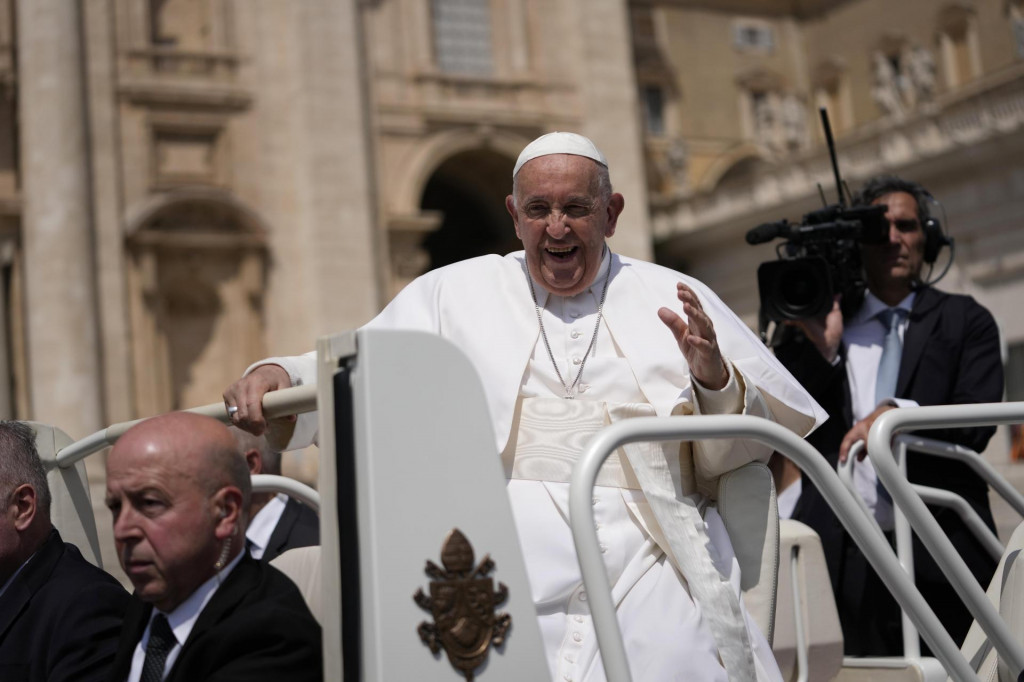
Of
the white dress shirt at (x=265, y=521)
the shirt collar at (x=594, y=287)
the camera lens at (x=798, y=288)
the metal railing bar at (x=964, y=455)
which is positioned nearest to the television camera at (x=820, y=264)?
the camera lens at (x=798, y=288)

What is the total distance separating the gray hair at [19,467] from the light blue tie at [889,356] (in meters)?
3.02

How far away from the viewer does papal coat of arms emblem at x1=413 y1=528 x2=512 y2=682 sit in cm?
230

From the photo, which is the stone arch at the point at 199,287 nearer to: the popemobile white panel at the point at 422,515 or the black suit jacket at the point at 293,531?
the black suit jacket at the point at 293,531

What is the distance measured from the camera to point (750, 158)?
32.7 meters

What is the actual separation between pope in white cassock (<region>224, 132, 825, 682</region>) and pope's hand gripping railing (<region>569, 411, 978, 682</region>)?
41 centimetres

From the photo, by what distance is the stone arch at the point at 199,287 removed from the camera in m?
23.8

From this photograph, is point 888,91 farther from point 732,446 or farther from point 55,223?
point 732,446

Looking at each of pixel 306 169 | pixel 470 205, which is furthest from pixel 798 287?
pixel 470 205

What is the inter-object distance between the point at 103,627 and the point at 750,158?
30846 mm

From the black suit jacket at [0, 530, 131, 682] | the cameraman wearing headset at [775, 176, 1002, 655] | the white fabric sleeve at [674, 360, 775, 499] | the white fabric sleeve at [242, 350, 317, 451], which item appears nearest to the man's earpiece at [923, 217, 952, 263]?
the cameraman wearing headset at [775, 176, 1002, 655]

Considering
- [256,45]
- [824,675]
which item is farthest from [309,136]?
[824,675]

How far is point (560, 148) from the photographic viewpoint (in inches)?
145

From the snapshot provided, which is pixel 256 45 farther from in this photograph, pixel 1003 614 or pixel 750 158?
pixel 1003 614

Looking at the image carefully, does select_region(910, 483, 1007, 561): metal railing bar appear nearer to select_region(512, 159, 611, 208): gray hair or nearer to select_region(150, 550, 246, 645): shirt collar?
select_region(512, 159, 611, 208): gray hair
